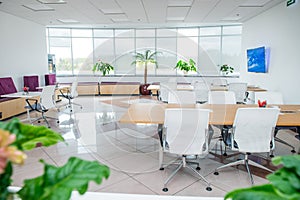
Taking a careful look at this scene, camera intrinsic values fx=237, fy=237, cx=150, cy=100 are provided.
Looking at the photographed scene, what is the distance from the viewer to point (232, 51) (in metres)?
10.9

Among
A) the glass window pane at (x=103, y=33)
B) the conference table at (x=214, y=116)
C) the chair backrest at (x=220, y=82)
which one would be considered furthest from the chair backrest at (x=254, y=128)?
the glass window pane at (x=103, y=33)

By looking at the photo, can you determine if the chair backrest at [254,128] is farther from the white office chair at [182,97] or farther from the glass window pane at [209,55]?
the glass window pane at [209,55]

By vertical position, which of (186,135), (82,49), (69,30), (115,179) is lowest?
(115,179)

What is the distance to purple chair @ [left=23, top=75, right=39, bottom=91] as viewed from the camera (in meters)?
7.88

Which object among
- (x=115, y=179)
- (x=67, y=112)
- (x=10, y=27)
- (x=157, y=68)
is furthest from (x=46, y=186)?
(x=157, y=68)

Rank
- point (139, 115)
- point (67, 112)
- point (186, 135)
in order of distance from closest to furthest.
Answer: point (186, 135)
point (139, 115)
point (67, 112)

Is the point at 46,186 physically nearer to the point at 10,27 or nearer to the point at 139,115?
the point at 139,115

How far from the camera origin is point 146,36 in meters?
11.8

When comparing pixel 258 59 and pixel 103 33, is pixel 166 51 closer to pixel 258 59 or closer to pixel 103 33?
pixel 103 33

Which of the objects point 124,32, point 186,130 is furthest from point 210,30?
point 186,130

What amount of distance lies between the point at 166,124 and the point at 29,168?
2.05m

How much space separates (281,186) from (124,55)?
11.8 m

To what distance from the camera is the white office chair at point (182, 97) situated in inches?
177

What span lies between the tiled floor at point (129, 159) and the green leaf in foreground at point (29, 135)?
1247 mm
